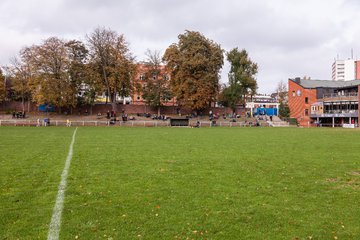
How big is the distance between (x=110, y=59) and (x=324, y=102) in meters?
44.7

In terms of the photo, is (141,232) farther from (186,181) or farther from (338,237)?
(186,181)

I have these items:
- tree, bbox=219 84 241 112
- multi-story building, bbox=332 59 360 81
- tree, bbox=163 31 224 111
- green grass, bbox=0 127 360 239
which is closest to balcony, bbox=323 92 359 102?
tree, bbox=219 84 241 112

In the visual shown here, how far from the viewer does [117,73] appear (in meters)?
55.3

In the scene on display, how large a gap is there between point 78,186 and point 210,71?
2185 inches

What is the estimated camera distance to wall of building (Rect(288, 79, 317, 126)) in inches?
2854

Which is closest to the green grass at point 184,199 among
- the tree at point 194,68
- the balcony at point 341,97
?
the tree at point 194,68

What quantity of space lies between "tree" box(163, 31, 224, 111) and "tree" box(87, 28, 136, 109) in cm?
905


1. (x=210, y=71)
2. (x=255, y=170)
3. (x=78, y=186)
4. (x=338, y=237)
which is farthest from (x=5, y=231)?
(x=210, y=71)

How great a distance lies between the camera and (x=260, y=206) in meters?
7.21

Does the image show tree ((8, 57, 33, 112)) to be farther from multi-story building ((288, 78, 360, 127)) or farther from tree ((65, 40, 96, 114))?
multi-story building ((288, 78, 360, 127))

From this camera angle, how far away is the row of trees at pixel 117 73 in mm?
53781

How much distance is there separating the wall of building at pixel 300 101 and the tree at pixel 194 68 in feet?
71.9

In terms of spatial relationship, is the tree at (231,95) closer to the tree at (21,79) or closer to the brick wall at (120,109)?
the brick wall at (120,109)

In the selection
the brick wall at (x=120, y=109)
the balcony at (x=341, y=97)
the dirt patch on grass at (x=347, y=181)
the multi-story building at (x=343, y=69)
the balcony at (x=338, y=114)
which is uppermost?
the multi-story building at (x=343, y=69)
